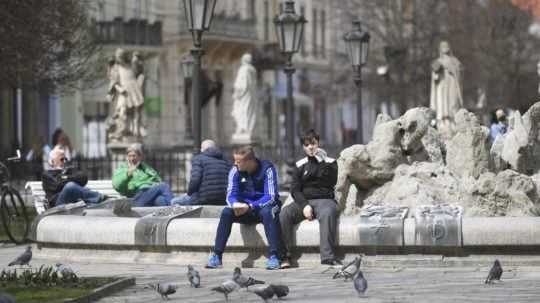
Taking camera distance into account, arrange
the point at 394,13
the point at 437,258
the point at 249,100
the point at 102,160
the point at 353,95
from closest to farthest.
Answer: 1. the point at 437,258
2. the point at 102,160
3. the point at 249,100
4. the point at 394,13
5. the point at 353,95

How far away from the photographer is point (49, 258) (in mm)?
16406

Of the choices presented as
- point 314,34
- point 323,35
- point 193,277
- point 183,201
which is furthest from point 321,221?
point 323,35

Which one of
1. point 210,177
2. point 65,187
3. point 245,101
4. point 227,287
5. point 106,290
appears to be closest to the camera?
point 227,287

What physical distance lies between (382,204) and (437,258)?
184 cm

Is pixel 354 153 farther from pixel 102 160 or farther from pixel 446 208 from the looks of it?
pixel 102 160

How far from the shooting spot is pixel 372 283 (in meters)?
13.3

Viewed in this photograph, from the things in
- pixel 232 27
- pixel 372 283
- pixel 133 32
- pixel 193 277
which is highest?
pixel 232 27

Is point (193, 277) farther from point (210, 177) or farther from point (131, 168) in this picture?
point (131, 168)

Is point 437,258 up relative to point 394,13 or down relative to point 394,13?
down

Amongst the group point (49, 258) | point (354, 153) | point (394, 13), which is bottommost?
point (49, 258)

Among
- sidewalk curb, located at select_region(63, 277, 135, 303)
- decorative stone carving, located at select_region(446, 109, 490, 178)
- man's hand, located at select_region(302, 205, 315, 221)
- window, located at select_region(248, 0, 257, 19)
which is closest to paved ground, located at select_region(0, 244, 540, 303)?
sidewalk curb, located at select_region(63, 277, 135, 303)

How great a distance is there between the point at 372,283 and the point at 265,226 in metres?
1.80

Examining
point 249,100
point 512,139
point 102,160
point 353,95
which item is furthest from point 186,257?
point 353,95

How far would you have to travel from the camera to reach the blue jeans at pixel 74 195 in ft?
62.0
